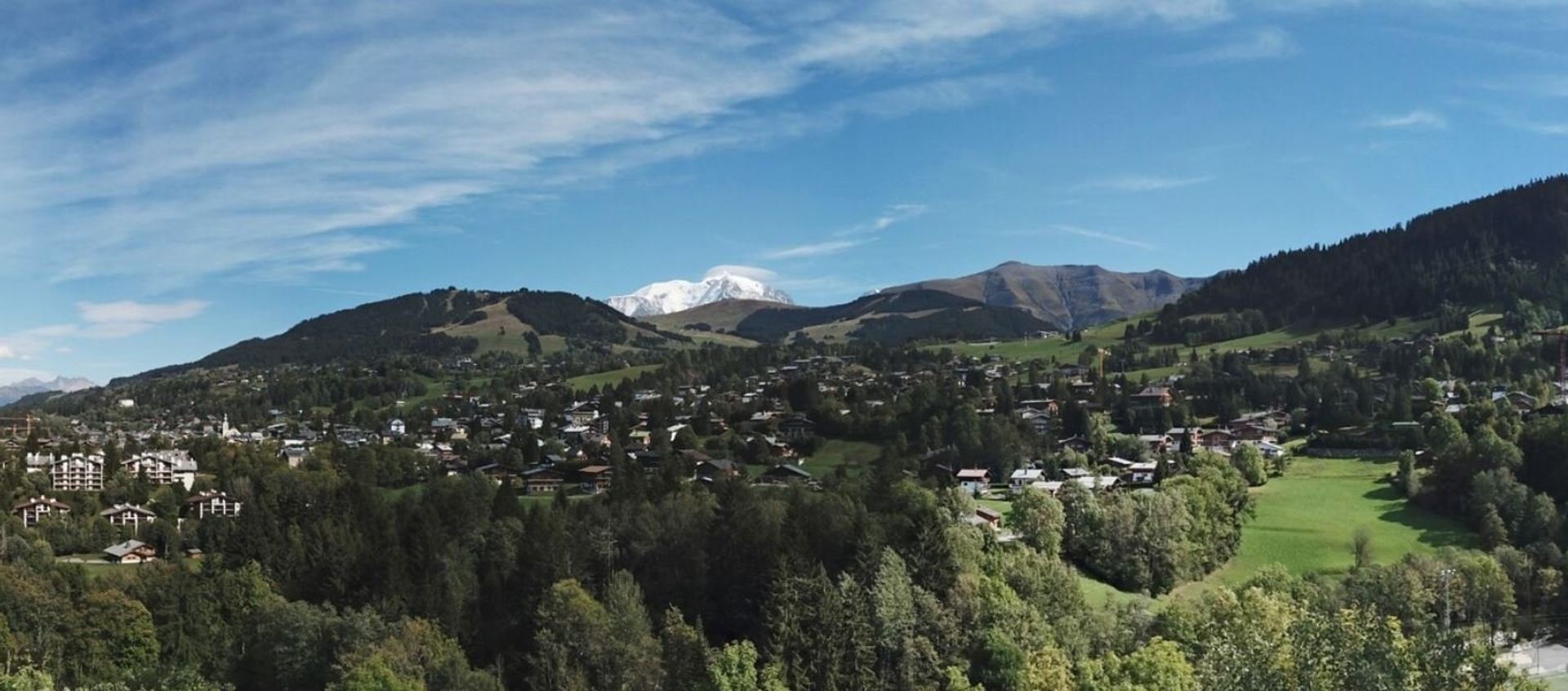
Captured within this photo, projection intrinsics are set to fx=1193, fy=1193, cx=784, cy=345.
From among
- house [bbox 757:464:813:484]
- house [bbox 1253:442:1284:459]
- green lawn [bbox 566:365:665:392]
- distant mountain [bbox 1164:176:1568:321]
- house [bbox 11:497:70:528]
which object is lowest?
house [bbox 1253:442:1284:459]

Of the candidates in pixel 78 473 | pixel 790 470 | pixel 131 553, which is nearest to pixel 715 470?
pixel 790 470

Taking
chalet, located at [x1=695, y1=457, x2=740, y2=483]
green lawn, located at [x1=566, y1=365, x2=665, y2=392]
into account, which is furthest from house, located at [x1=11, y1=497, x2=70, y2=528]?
green lawn, located at [x1=566, y1=365, x2=665, y2=392]

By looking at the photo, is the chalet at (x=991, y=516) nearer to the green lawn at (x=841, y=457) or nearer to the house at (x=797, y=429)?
the green lawn at (x=841, y=457)

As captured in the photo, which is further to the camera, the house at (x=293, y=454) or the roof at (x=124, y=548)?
the house at (x=293, y=454)

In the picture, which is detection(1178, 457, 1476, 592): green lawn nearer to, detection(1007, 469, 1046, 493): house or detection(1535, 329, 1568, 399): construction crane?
detection(1007, 469, 1046, 493): house

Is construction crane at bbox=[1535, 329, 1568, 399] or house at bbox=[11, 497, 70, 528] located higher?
construction crane at bbox=[1535, 329, 1568, 399]

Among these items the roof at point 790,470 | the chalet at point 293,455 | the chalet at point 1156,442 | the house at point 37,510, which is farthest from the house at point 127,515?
the chalet at point 1156,442

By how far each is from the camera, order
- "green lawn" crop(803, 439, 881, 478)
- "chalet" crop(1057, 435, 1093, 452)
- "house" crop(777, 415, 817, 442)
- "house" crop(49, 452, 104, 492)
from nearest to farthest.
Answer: "house" crop(49, 452, 104, 492)
"green lawn" crop(803, 439, 881, 478)
"chalet" crop(1057, 435, 1093, 452)
"house" crop(777, 415, 817, 442)
